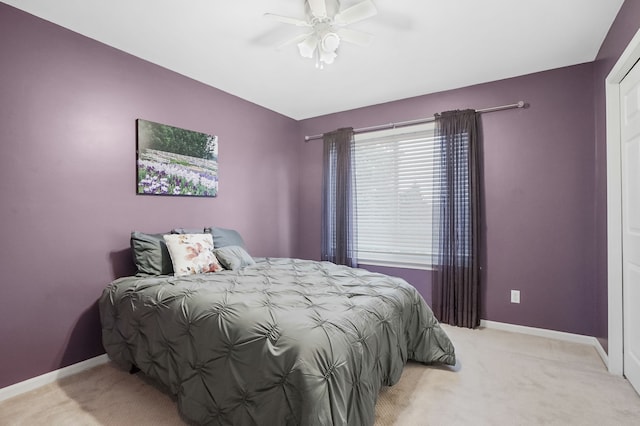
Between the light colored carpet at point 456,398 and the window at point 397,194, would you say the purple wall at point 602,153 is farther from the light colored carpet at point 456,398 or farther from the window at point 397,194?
the window at point 397,194

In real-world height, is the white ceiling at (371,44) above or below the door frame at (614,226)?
above

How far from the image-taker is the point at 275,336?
142cm

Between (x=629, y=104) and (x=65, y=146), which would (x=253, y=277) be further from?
(x=629, y=104)

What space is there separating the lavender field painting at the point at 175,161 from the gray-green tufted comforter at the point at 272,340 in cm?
95

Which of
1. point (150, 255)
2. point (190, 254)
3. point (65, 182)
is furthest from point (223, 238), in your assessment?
point (65, 182)

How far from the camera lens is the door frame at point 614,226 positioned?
227cm

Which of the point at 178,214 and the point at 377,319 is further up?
the point at 178,214

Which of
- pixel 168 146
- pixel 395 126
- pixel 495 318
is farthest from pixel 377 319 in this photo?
pixel 395 126

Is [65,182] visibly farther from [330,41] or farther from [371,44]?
[371,44]

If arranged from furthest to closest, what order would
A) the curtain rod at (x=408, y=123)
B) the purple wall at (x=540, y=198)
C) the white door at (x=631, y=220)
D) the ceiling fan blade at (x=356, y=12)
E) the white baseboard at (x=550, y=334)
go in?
1. the curtain rod at (x=408, y=123)
2. the purple wall at (x=540, y=198)
3. the white baseboard at (x=550, y=334)
4. the white door at (x=631, y=220)
5. the ceiling fan blade at (x=356, y=12)

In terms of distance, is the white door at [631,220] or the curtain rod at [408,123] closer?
the white door at [631,220]

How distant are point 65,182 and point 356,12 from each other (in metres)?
2.32

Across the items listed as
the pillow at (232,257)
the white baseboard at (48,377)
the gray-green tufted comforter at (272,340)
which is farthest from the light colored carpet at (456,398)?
the pillow at (232,257)

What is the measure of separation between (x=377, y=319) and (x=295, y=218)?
287cm
